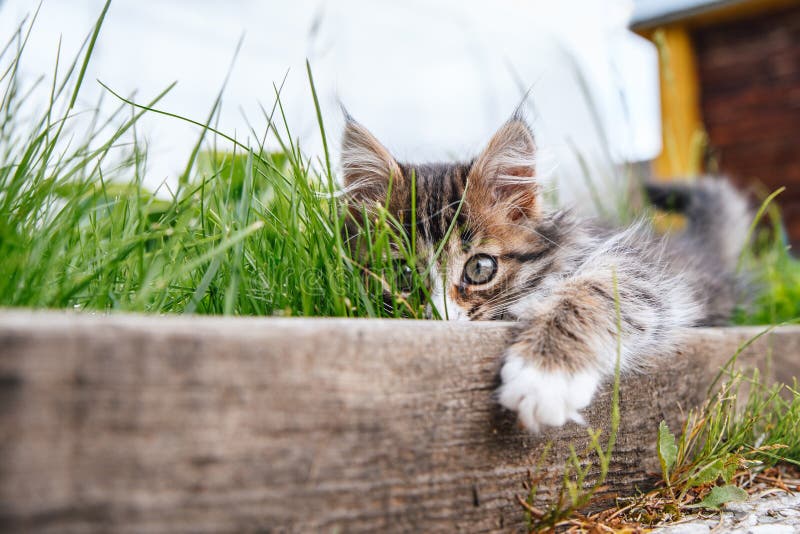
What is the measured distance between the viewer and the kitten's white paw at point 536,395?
1.22m

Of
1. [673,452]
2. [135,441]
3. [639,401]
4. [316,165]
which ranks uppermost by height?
[316,165]

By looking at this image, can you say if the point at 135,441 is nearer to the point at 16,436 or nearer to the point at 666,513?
the point at 16,436

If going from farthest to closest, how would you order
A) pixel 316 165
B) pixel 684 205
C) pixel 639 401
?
pixel 684 205
pixel 316 165
pixel 639 401

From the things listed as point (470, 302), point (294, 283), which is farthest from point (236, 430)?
point (470, 302)

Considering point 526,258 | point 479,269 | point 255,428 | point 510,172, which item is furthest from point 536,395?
point 510,172

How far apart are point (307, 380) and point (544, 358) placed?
1.69 ft

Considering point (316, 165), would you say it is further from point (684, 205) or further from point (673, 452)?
point (684, 205)

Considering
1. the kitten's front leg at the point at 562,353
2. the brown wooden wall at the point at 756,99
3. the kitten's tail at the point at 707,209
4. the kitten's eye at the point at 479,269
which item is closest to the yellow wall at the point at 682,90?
the brown wooden wall at the point at 756,99

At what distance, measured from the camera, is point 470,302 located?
1.80 meters

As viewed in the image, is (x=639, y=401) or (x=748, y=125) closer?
(x=639, y=401)

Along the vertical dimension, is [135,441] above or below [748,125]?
below

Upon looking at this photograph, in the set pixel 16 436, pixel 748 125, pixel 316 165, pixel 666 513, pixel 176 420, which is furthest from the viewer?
pixel 748 125

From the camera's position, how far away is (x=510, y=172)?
6.69 feet

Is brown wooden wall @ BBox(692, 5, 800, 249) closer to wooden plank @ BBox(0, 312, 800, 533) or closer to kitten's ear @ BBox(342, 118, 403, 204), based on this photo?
kitten's ear @ BBox(342, 118, 403, 204)
